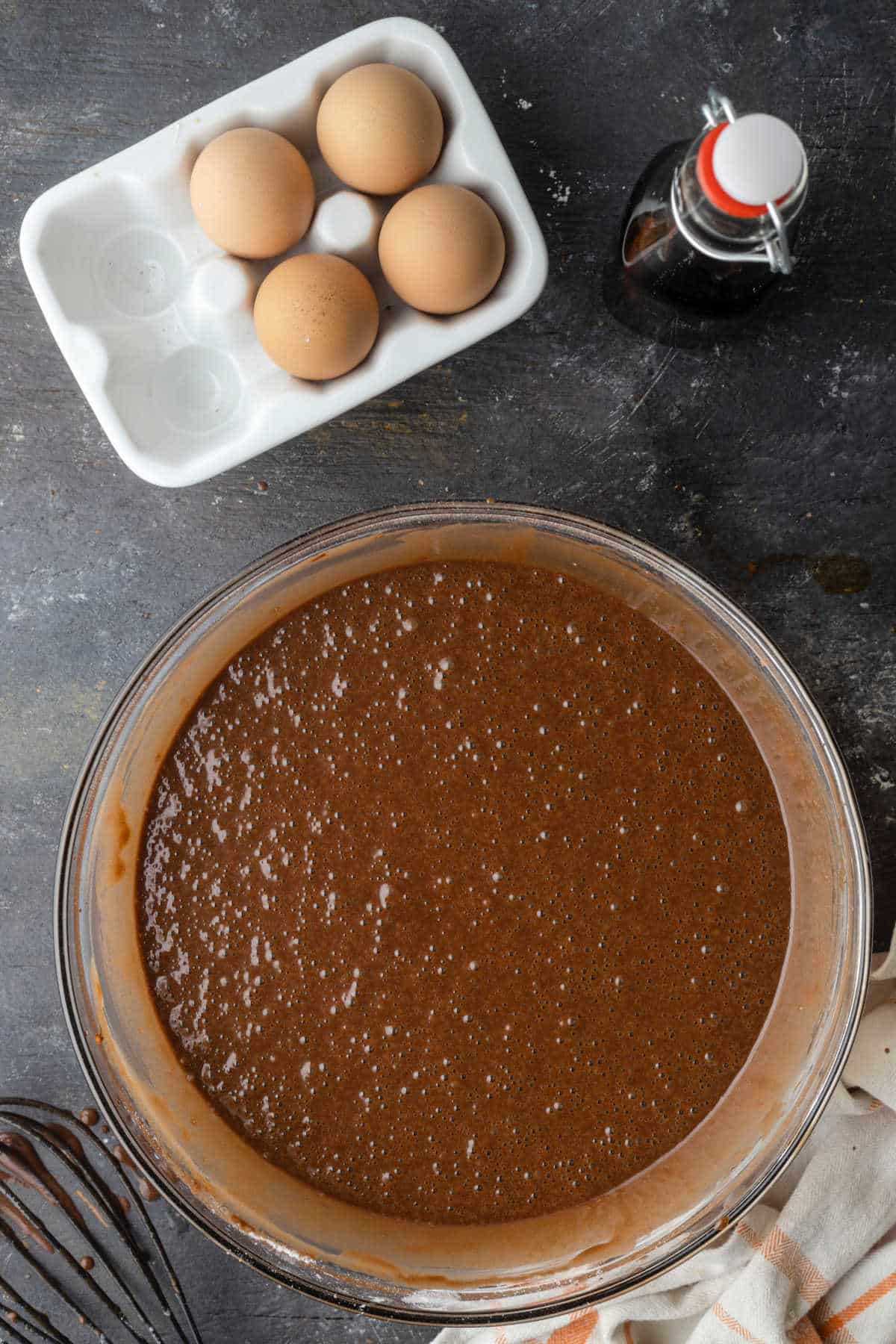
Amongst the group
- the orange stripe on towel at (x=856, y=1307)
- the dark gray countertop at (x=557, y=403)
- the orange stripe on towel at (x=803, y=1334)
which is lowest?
the orange stripe on towel at (x=803, y=1334)

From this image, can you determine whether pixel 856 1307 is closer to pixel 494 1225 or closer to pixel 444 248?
pixel 494 1225

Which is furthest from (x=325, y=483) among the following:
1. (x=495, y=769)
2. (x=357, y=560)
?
(x=495, y=769)

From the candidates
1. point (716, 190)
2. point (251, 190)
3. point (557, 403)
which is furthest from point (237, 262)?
point (716, 190)

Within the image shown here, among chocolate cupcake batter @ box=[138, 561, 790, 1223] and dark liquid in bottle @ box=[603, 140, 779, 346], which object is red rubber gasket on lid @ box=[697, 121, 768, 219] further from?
chocolate cupcake batter @ box=[138, 561, 790, 1223]

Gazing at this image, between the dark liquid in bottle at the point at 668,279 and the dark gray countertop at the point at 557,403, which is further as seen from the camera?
the dark gray countertop at the point at 557,403

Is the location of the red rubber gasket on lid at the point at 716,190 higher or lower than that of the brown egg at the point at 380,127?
higher

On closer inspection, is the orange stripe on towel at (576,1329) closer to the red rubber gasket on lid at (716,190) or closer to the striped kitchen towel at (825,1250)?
the striped kitchen towel at (825,1250)

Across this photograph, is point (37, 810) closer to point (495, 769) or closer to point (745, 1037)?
point (495, 769)

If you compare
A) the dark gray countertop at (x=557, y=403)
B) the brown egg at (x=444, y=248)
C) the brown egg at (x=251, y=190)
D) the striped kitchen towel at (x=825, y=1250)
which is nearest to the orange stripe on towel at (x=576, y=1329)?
the striped kitchen towel at (x=825, y=1250)
